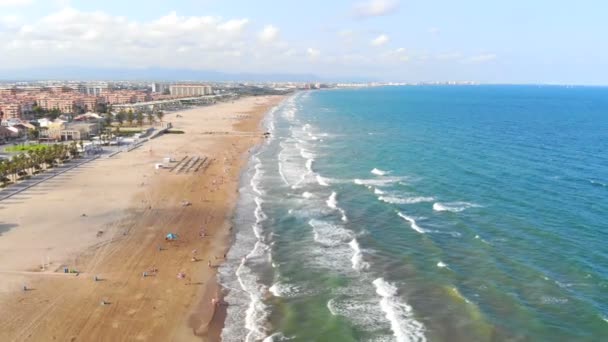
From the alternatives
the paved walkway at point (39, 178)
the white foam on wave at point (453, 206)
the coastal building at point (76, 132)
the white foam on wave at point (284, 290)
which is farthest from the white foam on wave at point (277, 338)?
the coastal building at point (76, 132)

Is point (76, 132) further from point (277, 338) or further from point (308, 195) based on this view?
point (277, 338)

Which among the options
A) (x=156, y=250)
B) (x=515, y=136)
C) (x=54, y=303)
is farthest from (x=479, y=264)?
(x=515, y=136)

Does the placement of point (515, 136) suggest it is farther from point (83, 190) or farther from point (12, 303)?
point (12, 303)

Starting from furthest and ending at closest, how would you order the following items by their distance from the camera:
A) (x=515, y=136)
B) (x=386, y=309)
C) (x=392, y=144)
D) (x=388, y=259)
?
1. (x=515, y=136)
2. (x=392, y=144)
3. (x=388, y=259)
4. (x=386, y=309)

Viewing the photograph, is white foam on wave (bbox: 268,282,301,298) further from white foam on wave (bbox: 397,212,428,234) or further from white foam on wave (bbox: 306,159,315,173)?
white foam on wave (bbox: 306,159,315,173)

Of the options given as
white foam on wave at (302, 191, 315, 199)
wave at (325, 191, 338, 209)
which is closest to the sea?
wave at (325, 191, 338, 209)

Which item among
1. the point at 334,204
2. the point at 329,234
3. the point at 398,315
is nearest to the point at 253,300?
the point at 398,315
